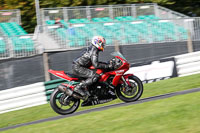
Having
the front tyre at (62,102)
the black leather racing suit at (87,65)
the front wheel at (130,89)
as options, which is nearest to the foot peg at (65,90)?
the front tyre at (62,102)

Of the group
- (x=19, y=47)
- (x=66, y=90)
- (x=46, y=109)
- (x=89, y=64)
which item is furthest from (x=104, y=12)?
(x=66, y=90)

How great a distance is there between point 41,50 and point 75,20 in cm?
492

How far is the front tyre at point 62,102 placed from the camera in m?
7.80

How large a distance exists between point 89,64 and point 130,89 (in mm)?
1210

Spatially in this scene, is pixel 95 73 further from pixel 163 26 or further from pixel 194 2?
pixel 194 2

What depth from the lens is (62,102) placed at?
7.89 metres

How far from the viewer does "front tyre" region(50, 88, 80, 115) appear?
25.6 feet

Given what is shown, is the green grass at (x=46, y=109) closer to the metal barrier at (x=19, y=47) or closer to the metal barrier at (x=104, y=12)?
the metal barrier at (x=19, y=47)

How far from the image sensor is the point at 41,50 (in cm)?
1353

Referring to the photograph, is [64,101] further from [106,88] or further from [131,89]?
[131,89]

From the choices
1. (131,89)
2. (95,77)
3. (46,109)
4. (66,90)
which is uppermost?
(95,77)

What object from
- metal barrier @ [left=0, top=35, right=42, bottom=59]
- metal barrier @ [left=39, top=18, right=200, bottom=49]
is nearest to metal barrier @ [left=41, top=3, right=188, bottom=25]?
metal barrier @ [left=39, top=18, right=200, bottom=49]

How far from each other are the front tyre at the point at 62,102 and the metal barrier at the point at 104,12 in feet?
33.5

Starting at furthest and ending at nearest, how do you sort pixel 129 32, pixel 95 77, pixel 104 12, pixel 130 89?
pixel 104 12 < pixel 129 32 < pixel 130 89 < pixel 95 77
